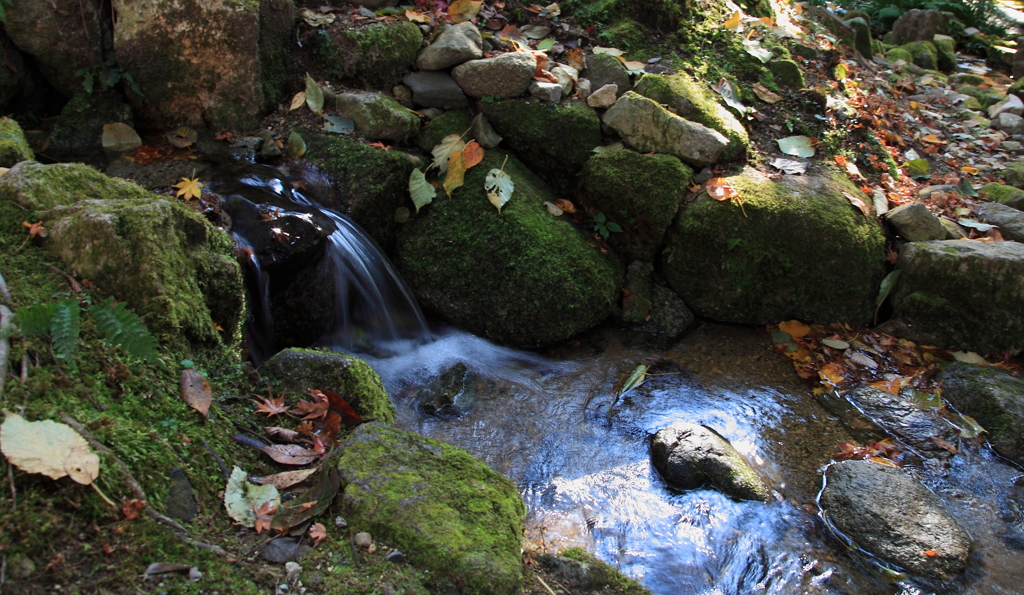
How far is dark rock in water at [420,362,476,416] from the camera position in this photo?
12.7 ft

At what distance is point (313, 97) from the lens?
491 centimetres

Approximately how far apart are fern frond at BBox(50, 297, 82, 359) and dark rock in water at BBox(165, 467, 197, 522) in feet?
1.65

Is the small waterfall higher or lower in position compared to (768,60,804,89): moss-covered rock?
lower

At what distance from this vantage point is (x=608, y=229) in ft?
16.2

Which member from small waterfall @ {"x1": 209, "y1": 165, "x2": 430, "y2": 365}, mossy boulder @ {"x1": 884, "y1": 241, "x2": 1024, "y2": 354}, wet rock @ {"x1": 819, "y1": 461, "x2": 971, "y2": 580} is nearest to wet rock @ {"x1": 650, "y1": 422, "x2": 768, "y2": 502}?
wet rock @ {"x1": 819, "y1": 461, "x2": 971, "y2": 580}

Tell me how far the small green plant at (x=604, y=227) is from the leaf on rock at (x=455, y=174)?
3.68 feet

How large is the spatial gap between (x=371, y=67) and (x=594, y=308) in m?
2.67

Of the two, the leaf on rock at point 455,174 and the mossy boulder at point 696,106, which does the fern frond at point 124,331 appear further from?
the mossy boulder at point 696,106

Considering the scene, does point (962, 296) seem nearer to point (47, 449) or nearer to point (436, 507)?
point (436, 507)

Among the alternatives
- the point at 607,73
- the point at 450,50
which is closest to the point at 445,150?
the point at 450,50

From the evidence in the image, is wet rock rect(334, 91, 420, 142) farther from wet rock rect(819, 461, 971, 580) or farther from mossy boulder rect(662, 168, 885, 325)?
wet rock rect(819, 461, 971, 580)

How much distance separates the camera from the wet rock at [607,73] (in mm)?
5309

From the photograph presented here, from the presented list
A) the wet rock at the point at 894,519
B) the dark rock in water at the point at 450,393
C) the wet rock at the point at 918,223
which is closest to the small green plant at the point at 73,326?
the dark rock in water at the point at 450,393

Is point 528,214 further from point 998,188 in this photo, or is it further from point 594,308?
point 998,188
